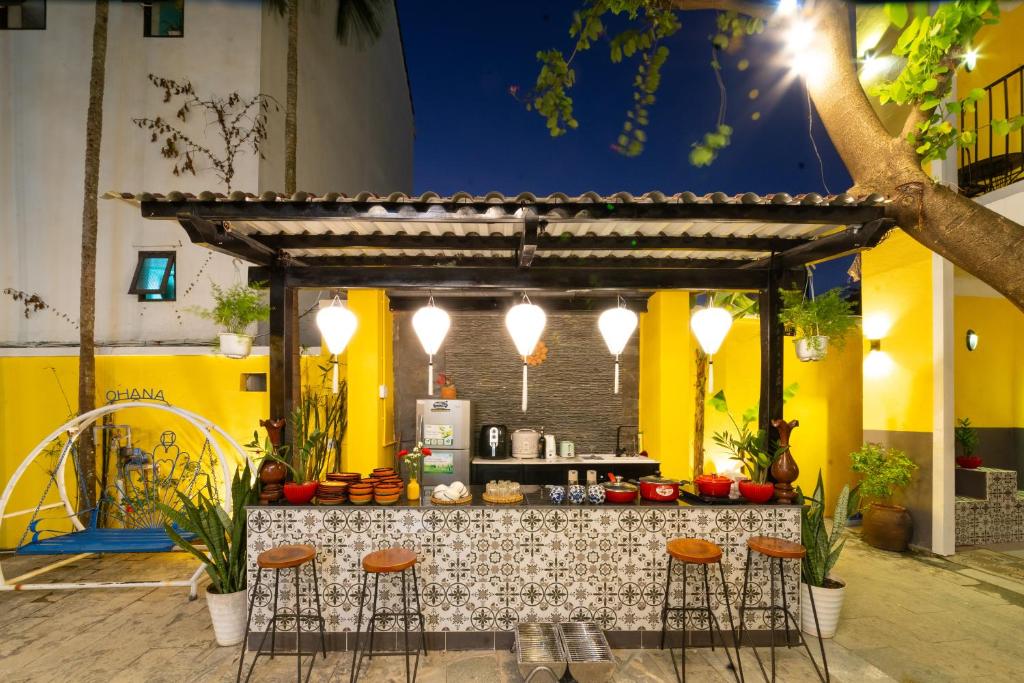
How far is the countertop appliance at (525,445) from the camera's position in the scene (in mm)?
6742

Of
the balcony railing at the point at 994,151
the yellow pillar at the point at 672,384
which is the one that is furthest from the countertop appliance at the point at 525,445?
the balcony railing at the point at 994,151

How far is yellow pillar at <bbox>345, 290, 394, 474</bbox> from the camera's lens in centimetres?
628

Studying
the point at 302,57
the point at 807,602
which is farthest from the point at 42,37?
the point at 807,602

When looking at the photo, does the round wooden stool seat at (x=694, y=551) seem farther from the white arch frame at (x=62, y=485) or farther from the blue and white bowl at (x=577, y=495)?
the white arch frame at (x=62, y=485)

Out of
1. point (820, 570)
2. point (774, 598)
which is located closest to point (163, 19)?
point (774, 598)

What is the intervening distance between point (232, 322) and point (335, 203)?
107 inches

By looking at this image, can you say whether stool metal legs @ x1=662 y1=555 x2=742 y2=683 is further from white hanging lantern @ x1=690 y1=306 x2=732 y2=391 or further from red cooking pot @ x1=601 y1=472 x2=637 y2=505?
white hanging lantern @ x1=690 y1=306 x2=732 y2=391

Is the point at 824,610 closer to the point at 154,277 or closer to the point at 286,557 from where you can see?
the point at 286,557

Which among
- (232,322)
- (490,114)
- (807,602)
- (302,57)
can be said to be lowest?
(807,602)

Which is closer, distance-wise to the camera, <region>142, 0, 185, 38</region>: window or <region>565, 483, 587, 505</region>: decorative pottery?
<region>565, 483, 587, 505</region>: decorative pottery

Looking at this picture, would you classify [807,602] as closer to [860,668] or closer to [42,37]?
[860,668]

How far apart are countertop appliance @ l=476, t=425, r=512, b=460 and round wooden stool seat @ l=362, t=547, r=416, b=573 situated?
3.24 metres

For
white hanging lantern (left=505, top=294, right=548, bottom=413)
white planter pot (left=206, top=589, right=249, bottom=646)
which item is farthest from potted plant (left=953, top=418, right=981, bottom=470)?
white planter pot (left=206, top=589, right=249, bottom=646)

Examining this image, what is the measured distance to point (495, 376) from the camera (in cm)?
739
